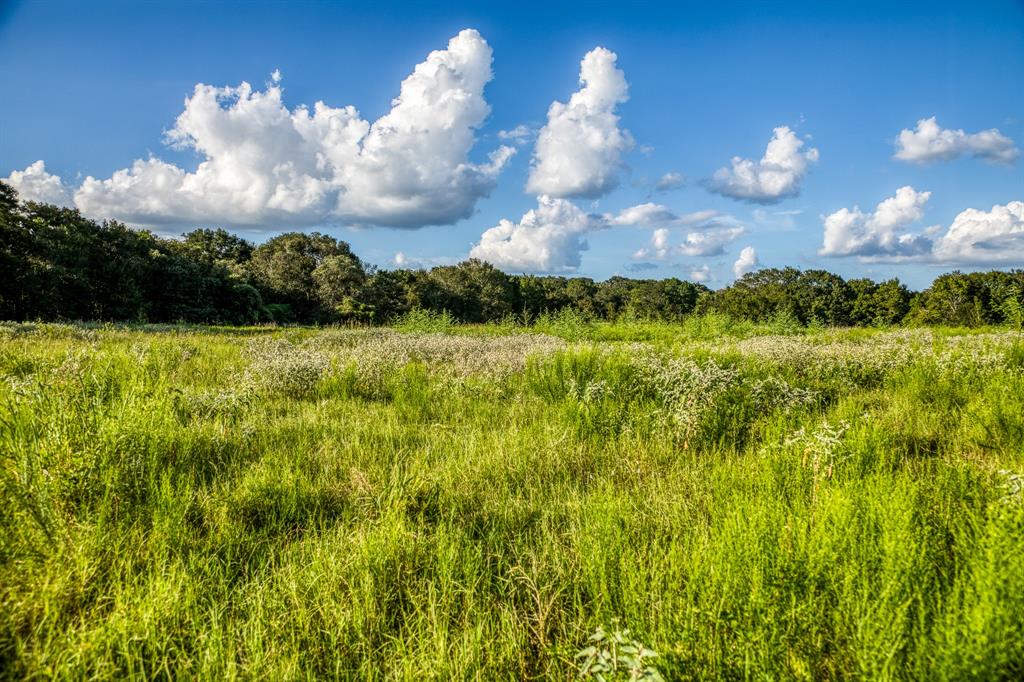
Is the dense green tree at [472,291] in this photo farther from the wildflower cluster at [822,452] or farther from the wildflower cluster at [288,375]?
the wildflower cluster at [822,452]

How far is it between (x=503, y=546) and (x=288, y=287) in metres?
47.3

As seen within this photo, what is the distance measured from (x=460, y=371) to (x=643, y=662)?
6511 mm

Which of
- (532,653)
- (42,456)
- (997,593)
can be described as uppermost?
(42,456)

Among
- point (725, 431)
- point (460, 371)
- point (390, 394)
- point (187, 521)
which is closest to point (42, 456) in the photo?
point (187, 521)

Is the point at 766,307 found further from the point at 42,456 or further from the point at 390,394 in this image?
the point at 42,456

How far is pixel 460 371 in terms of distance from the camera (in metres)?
7.87

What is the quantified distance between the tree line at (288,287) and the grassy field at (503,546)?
54.7ft

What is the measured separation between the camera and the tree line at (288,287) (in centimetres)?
2650

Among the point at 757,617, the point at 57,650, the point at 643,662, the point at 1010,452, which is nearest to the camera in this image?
the point at 643,662

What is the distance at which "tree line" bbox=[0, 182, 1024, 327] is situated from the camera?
26.5 m

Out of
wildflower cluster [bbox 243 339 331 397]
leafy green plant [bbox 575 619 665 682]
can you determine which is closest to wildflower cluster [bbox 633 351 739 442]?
leafy green plant [bbox 575 619 665 682]

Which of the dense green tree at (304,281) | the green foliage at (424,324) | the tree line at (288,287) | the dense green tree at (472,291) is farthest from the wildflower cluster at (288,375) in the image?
the dense green tree at (472,291)

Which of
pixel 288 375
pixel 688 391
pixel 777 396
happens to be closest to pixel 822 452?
pixel 688 391

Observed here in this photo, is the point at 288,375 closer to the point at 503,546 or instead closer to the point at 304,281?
the point at 503,546
